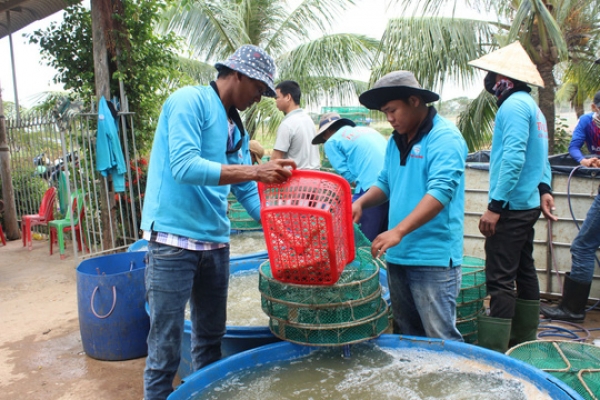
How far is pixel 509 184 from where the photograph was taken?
10.5ft

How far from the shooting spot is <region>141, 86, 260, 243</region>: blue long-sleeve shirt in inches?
86.9

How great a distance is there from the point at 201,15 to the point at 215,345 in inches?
411

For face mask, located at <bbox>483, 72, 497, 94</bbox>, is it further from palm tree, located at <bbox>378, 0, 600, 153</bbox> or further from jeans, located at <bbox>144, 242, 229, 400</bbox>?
palm tree, located at <bbox>378, 0, 600, 153</bbox>

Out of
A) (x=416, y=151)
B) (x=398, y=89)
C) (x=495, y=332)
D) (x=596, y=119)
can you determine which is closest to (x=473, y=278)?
(x=495, y=332)

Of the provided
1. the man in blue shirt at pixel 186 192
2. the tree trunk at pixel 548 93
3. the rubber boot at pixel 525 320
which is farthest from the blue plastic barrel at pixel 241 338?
the tree trunk at pixel 548 93

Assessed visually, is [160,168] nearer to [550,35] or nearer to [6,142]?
[550,35]

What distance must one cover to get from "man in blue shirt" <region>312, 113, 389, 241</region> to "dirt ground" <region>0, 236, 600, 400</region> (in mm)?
1988

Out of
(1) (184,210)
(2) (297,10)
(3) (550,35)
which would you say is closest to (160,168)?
(1) (184,210)

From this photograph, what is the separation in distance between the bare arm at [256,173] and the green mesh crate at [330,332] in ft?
2.54

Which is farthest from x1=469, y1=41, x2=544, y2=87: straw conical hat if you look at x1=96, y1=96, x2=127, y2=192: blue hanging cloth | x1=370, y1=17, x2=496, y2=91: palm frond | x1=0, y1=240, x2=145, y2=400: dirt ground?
x1=370, y1=17, x2=496, y2=91: palm frond

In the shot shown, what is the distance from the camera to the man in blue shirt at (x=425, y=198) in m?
2.39

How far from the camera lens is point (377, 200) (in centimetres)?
292

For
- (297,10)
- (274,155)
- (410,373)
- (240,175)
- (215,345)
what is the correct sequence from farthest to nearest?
(297,10) → (274,155) → (215,345) → (410,373) → (240,175)

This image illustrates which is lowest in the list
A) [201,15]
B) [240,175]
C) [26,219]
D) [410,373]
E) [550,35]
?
[410,373]
